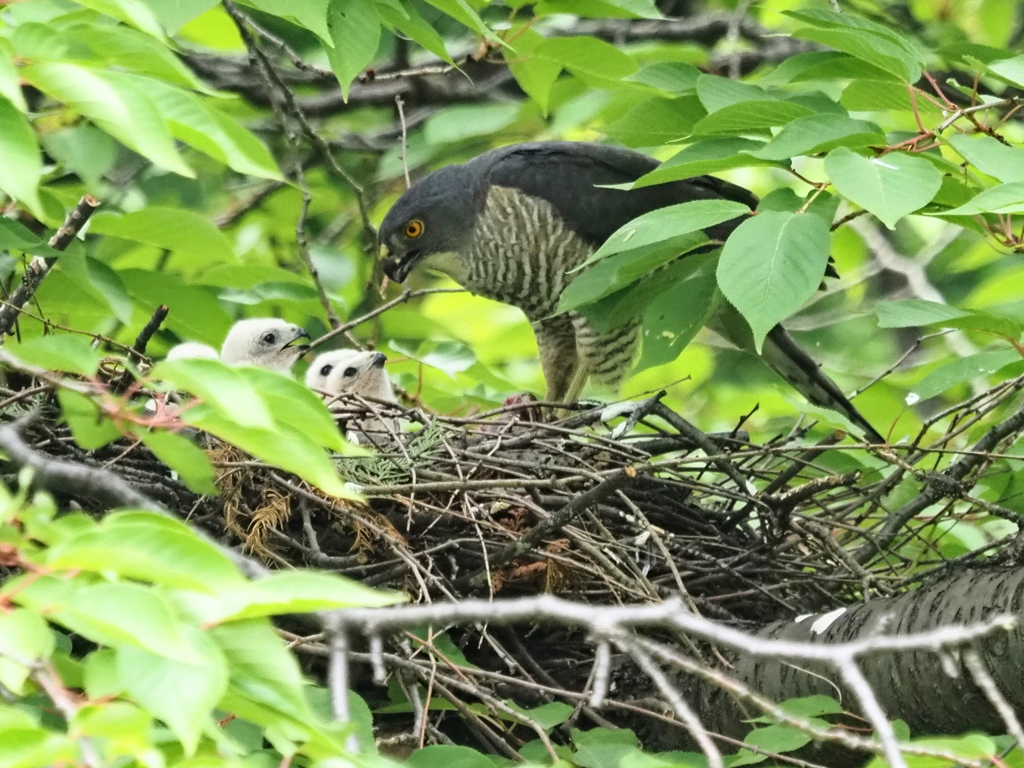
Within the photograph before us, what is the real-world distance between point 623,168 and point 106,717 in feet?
12.1

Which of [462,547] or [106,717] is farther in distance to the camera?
[462,547]

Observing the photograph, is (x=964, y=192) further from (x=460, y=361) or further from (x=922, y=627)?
(x=460, y=361)

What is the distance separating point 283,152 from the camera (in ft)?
21.1

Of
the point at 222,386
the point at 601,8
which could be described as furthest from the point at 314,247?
the point at 222,386

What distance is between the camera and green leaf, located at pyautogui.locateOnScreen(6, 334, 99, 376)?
1590 mm

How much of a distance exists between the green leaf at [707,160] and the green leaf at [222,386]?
125 cm

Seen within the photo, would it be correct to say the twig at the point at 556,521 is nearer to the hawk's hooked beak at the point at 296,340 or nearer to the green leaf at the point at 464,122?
the hawk's hooked beak at the point at 296,340

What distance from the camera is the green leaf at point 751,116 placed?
2578mm

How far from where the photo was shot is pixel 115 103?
1.50m

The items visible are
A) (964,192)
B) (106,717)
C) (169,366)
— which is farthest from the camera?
(964,192)

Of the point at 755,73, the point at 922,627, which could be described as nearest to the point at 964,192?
the point at 922,627

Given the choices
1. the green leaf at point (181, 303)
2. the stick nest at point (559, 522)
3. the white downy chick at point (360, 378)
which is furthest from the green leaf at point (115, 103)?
the white downy chick at point (360, 378)

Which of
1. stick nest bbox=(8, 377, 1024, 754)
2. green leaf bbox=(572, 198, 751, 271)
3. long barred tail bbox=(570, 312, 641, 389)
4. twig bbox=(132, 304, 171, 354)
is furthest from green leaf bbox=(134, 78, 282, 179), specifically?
long barred tail bbox=(570, 312, 641, 389)

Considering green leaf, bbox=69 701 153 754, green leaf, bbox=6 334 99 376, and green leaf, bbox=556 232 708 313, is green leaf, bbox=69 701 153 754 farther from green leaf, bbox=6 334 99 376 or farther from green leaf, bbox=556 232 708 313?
green leaf, bbox=556 232 708 313
